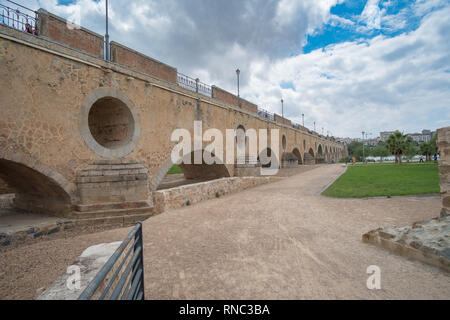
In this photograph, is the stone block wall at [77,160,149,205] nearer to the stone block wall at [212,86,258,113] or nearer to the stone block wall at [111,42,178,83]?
the stone block wall at [111,42,178,83]

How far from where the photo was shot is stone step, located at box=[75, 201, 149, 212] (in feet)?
21.4

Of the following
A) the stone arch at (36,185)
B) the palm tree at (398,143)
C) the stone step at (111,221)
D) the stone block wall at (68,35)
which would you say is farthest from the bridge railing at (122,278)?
the palm tree at (398,143)

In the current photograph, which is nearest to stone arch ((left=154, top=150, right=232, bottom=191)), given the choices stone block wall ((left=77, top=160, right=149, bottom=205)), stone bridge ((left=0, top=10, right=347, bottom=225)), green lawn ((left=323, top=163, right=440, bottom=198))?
stone bridge ((left=0, top=10, right=347, bottom=225))

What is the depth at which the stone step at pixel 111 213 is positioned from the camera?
6492 millimetres

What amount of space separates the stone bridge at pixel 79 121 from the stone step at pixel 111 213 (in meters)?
0.03

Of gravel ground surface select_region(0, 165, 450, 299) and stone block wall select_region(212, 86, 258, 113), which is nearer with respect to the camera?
gravel ground surface select_region(0, 165, 450, 299)

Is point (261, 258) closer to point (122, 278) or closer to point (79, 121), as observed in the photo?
point (122, 278)

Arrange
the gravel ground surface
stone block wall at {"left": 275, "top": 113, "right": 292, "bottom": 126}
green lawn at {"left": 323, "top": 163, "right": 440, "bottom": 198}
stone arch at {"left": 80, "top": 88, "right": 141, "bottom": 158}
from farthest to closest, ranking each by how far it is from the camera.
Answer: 1. stone block wall at {"left": 275, "top": 113, "right": 292, "bottom": 126}
2. green lawn at {"left": 323, "top": 163, "right": 440, "bottom": 198}
3. stone arch at {"left": 80, "top": 88, "right": 141, "bottom": 158}
4. the gravel ground surface

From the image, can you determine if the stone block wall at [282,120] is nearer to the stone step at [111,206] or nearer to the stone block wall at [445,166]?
the stone block wall at [445,166]

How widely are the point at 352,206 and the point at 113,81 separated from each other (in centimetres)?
922

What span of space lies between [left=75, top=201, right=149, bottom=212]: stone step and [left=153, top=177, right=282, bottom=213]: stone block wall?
0.73 metres
